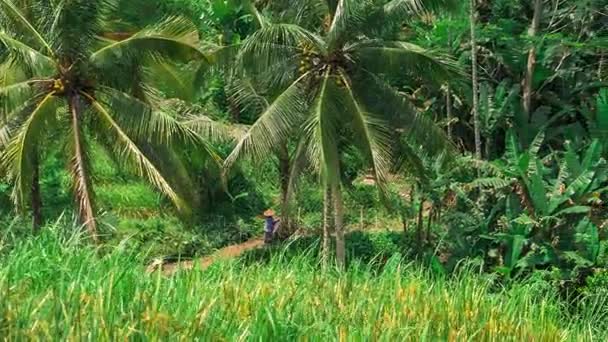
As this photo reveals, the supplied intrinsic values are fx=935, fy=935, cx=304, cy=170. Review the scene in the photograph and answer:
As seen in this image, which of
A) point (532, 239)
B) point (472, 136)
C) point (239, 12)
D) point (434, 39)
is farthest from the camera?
point (239, 12)

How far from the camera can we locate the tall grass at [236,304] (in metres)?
6.03


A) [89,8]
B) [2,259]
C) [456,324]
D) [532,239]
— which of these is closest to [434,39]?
[532,239]

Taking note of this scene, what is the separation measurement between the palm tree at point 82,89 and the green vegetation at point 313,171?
0.04m

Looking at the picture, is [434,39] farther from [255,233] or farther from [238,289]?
[238,289]

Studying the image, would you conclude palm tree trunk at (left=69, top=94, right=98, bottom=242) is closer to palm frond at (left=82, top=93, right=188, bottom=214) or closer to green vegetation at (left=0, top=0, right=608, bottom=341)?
green vegetation at (left=0, top=0, right=608, bottom=341)

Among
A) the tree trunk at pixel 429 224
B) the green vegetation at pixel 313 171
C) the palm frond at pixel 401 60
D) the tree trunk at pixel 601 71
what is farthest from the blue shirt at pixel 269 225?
the tree trunk at pixel 601 71

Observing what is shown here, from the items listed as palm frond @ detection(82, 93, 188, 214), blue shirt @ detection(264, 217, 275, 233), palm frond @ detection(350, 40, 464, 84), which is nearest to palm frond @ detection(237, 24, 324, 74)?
palm frond @ detection(350, 40, 464, 84)

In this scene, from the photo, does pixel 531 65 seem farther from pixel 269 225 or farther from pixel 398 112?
pixel 269 225

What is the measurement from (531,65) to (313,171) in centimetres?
689

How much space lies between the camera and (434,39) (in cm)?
1930

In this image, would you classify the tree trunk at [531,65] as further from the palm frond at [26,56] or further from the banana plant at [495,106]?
the palm frond at [26,56]

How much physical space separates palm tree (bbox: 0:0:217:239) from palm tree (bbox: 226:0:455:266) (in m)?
1.18

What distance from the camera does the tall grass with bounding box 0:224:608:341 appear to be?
603 cm

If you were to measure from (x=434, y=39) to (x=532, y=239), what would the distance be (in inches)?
192
